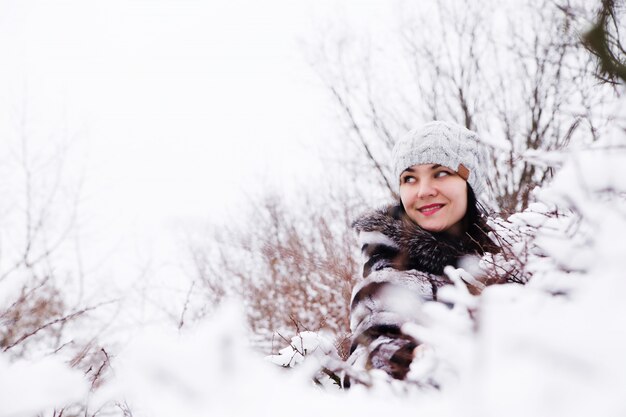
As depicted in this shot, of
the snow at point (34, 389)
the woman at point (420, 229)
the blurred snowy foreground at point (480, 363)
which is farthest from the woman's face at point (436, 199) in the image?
the snow at point (34, 389)

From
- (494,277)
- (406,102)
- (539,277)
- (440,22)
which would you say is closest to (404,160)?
(494,277)

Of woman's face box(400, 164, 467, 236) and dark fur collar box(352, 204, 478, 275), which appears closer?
dark fur collar box(352, 204, 478, 275)

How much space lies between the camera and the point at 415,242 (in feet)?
6.22

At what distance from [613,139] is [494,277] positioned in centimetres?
59

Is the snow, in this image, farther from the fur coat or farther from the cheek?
the cheek

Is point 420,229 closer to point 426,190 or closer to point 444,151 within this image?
point 426,190

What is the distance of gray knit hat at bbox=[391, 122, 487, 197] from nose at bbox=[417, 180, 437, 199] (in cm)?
11

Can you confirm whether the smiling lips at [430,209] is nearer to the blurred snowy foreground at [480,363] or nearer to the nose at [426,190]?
the nose at [426,190]

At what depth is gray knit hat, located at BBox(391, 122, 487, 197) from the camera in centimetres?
215

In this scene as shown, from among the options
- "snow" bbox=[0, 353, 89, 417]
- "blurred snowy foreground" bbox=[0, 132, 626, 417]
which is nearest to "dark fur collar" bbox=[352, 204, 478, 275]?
"blurred snowy foreground" bbox=[0, 132, 626, 417]

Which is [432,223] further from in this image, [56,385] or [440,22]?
[440,22]

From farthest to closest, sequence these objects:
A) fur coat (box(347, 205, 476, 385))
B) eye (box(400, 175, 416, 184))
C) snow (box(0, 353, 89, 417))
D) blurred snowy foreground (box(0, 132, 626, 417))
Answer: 1. eye (box(400, 175, 416, 184))
2. fur coat (box(347, 205, 476, 385))
3. snow (box(0, 353, 89, 417))
4. blurred snowy foreground (box(0, 132, 626, 417))

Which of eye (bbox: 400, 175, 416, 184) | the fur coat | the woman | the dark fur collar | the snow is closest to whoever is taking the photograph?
the snow

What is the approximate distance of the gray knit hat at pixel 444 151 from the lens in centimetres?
215
